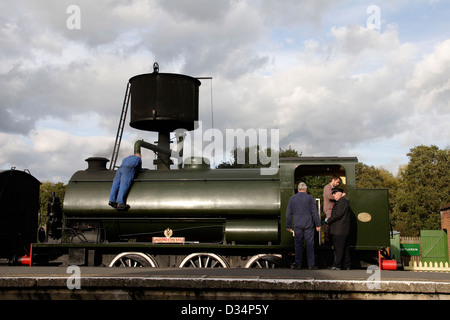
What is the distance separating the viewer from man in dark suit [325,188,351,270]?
8570 millimetres

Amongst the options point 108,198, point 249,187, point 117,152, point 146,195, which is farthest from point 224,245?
point 117,152

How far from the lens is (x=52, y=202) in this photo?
10938mm

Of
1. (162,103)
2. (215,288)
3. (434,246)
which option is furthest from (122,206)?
(434,246)

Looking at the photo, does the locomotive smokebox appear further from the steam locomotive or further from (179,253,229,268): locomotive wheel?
(179,253,229,268): locomotive wheel

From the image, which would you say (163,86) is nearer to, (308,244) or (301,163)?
(301,163)

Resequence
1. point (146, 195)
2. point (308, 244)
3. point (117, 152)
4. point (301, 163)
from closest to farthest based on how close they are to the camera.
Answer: point (308, 244) < point (301, 163) < point (146, 195) < point (117, 152)

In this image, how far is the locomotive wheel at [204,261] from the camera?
9.55 meters

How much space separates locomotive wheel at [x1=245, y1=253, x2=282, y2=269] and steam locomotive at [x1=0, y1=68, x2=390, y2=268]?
20 mm

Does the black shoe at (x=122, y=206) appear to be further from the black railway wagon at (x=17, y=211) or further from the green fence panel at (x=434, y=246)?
the green fence panel at (x=434, y=246)

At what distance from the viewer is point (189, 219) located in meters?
10.1

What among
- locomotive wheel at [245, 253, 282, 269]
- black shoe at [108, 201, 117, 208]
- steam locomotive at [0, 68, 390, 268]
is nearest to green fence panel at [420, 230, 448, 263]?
steam locomotive at [0, 68, 390, 268]

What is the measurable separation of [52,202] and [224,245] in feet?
14.3

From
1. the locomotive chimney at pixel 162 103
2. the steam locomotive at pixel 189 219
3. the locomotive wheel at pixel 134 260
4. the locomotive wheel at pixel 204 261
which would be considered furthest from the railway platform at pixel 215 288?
the locomotive chimney at pixel 162 103
